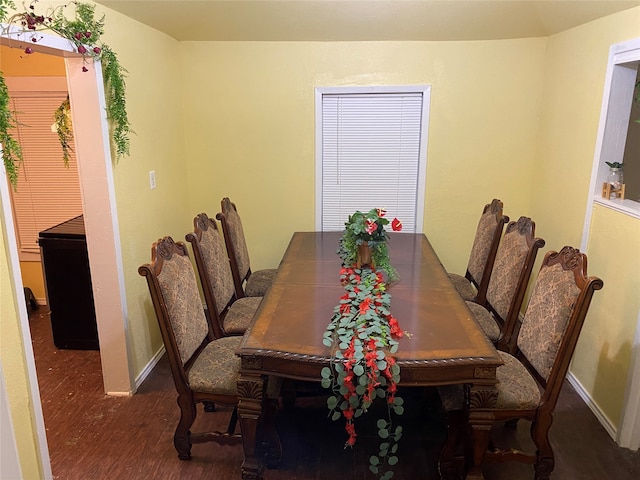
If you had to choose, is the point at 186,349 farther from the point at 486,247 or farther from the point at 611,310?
the point at 611,310

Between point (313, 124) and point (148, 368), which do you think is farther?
point (313, 124)

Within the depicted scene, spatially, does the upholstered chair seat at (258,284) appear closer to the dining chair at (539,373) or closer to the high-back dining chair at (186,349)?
the high-back dining chair at (186,349)

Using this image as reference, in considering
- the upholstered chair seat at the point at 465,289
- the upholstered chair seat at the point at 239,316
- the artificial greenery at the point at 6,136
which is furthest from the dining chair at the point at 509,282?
the artificial greenery at the point at 6,136

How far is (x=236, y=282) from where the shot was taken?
10.0 ft

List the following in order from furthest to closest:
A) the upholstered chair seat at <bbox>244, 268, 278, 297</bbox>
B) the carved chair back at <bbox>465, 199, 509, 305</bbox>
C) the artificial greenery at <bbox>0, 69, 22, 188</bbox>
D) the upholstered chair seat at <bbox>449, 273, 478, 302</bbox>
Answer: the upholstered chair seat at <bbox>244, 268, 278, 297</bbox>
the upholstered chair seat at <bbox>449, 273, 478, 302</bbox>
the carved chair back at <bbox>465, 199, 509, 305</bbox>
the artificial greenery at <bbox>0, 69, 22, 188</bbox>

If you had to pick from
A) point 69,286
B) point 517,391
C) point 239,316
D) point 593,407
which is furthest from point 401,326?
point 69,286

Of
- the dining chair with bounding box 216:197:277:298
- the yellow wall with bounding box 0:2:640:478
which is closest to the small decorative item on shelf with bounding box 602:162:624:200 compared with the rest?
the yellow wall with bounding box 0:2:640:478

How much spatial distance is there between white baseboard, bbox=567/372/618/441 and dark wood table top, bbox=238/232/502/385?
1.07 meters

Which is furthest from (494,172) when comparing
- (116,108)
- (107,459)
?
(107,459)

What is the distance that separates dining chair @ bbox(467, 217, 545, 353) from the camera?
242cm

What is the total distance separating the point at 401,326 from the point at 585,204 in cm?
148

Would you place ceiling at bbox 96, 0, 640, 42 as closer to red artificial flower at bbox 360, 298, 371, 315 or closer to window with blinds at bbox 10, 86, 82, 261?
window with blinds at bbox 10, 86, 82, 261

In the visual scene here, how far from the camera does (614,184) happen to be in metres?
2.54

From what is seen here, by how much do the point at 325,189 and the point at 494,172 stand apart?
49.6 inches
